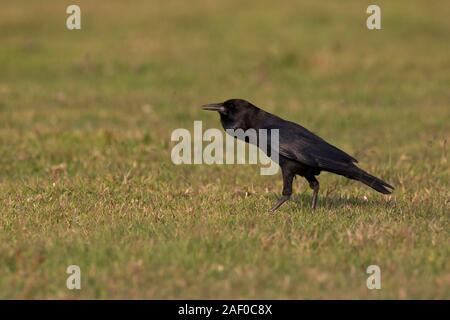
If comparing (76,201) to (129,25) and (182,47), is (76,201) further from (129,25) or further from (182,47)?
(129,25)

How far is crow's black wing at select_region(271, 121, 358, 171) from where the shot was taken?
8312 millimetres

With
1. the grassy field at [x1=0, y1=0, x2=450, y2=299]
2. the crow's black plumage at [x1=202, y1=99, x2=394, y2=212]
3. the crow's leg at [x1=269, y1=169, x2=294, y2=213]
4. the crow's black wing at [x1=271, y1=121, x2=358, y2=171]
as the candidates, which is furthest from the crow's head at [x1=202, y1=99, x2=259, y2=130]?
the grassy field at [x1=0, y1=0, x2=450, y2=299]

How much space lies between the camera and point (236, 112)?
8.58 m

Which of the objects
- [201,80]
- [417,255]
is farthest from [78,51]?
[417,255]

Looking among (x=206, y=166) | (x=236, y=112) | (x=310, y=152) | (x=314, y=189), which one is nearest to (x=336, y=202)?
(x=314, y=189)

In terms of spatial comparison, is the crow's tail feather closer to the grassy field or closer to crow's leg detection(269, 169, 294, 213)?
the grassy field

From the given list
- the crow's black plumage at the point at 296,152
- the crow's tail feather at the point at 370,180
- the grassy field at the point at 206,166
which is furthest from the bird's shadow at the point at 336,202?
the crow's tail feather at the point at 370,180

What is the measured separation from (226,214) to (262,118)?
3.68 ft

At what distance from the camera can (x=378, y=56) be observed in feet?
71.2

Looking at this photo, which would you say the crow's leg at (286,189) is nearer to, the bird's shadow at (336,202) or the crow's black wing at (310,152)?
the crow's black wing at (310,152)

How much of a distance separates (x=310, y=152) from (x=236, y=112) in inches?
33.9

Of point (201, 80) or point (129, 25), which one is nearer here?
point (201, 80)

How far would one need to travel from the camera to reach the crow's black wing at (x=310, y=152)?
27.3 ft

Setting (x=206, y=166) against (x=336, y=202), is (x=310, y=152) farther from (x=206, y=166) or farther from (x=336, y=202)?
(x=206, y=166)
